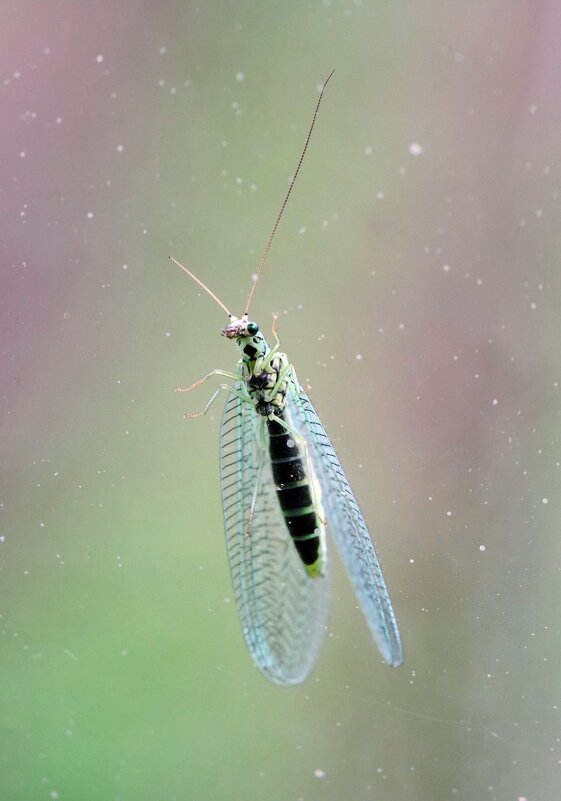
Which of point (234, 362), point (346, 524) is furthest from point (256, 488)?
point (234, 362)

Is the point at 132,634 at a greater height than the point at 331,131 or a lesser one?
lesser

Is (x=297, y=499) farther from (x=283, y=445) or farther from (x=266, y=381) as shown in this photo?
(x=266, y=381)

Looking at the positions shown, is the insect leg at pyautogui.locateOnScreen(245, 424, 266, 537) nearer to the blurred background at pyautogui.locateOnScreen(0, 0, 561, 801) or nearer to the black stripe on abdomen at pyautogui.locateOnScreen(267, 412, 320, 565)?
the black stripe on abdomen at pyautogui.locateOnScreen(267, 412, 320, 565)

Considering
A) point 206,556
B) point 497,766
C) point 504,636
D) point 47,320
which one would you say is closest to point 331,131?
point 47,320

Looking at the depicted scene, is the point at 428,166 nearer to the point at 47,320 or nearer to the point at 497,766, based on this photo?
the point at 47,320

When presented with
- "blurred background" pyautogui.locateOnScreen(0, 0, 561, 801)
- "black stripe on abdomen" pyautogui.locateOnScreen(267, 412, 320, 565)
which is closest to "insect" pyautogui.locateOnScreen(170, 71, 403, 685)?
"black stripe on abdomen" pyautogui.locateOnScreen(267, 412, 320, 565)

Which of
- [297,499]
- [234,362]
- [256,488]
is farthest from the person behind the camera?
[234,362]
